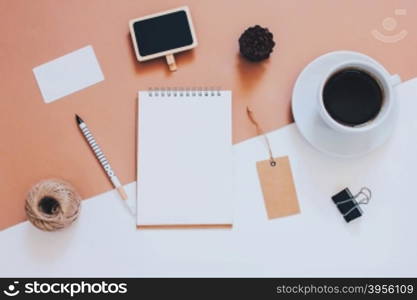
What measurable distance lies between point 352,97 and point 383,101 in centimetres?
5

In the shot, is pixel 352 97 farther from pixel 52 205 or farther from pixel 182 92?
pixel 52 205

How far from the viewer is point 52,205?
0.92m

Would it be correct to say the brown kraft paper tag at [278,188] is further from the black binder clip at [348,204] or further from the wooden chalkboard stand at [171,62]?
the wooden chalkboard stand at [171,62]

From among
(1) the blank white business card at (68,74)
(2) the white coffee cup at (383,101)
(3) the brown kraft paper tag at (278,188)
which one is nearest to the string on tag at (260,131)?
(3) the brown kraft paper tag at (278,188)

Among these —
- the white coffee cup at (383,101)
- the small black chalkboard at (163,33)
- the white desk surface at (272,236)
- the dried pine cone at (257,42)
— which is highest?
the small black chalkboard at (163,33)

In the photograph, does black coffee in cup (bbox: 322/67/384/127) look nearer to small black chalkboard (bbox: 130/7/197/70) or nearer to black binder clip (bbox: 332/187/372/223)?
black binder clip (bbox: 332/187/372/223)

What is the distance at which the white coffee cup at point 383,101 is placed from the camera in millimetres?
855

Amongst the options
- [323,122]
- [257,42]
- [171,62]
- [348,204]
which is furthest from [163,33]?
[348,204]

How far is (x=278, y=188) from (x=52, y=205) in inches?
14.5

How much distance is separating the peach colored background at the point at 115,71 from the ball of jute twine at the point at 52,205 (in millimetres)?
44

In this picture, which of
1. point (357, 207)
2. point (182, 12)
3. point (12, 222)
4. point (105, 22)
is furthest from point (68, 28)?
A: point (357, 207)

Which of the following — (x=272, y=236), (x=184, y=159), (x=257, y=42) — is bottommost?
(x=272, y=236)

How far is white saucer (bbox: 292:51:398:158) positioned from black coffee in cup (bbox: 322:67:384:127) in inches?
1.5

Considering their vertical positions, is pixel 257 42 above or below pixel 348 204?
above
